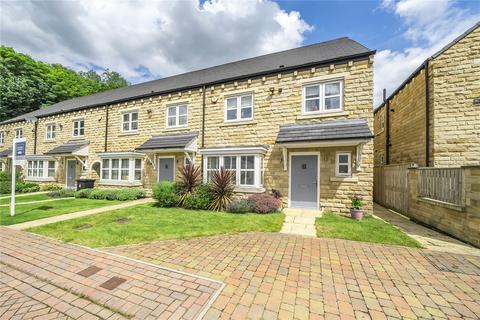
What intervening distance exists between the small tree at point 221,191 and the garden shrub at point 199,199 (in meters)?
0.24

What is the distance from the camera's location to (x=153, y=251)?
4.65m

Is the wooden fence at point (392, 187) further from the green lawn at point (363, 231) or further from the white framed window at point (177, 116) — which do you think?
the white framed window at point (177, 116)

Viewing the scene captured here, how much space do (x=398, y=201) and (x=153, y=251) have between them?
10625mm

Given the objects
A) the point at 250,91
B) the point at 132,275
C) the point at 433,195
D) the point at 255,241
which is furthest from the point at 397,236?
the point at 250,91

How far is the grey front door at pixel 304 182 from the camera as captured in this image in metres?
9.45

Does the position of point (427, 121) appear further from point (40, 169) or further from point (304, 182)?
point (40, 169)

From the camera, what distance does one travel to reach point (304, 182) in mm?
9648

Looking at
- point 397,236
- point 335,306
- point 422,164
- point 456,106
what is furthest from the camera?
point 422,164

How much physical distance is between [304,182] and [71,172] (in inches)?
729

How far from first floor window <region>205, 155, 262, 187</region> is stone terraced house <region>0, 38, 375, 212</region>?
2.0 inches

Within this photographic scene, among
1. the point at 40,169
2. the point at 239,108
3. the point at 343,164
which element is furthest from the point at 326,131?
the point at 40,169

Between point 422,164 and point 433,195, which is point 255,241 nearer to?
point 433,195

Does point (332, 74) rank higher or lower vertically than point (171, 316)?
higher

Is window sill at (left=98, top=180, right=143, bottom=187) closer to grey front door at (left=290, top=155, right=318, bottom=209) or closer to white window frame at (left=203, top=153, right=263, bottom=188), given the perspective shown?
white window frame at (left=203, top=153, right=263, bottom=188)
